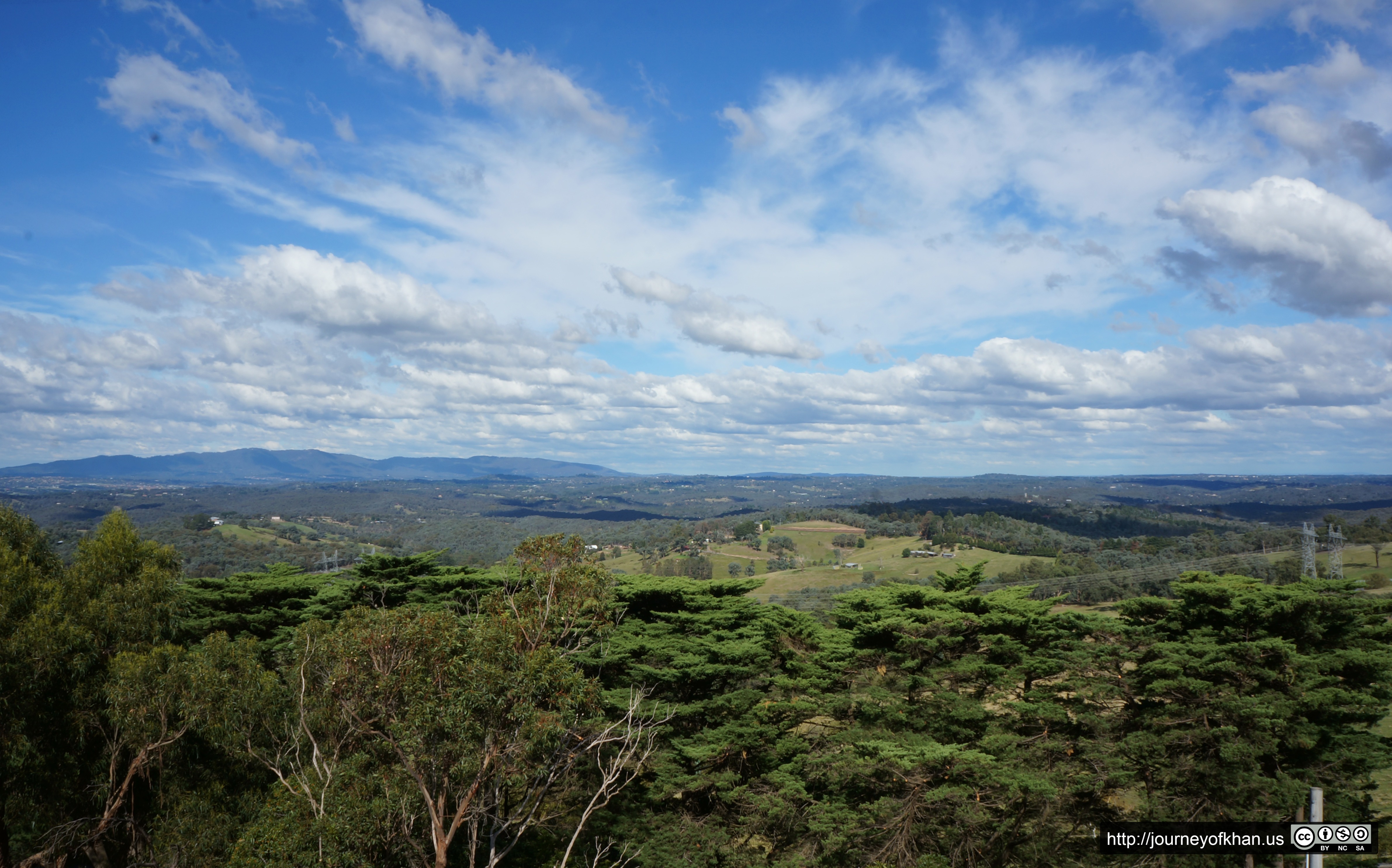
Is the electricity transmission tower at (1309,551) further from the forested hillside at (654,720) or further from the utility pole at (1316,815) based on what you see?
the utility pole at (1316,815)

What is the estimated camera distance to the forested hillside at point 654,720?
13.1 meters

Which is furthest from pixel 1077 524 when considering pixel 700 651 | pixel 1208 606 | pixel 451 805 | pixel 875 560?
pixel 451 805

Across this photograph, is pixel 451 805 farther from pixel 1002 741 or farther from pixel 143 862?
pixel 1002 741

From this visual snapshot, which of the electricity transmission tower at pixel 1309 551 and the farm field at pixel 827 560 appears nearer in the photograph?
the electricity transmission tower at pixel 1309 551

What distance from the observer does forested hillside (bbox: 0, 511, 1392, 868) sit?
1309 centimetres

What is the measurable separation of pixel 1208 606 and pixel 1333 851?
303 inches

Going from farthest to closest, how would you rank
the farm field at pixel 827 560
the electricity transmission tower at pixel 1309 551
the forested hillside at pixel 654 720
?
1. the farm field at pixel 827 560
2. the electricity transmission tower at pixel 1309 551
3. the forested hillside at pixel 654 720

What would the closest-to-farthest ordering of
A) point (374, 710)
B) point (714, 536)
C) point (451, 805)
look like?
point (374, 710) < point (451, 805) < point (714, 536)

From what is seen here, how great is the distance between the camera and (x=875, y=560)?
4348 inches
